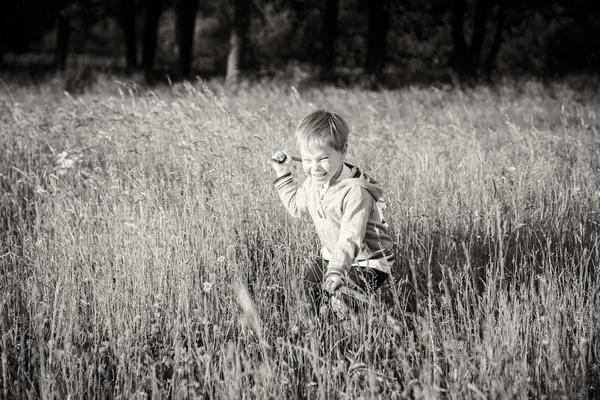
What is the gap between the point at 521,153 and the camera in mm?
6059

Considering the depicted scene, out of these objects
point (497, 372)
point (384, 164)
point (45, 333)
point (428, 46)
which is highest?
point (428, 46)

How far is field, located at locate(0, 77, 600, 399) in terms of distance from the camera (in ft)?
8.13

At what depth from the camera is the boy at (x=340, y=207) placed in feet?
9.06

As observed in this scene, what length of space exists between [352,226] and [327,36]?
1725cm

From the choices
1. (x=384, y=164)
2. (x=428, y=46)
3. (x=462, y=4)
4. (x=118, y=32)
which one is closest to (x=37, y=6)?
(x=462, y=4)

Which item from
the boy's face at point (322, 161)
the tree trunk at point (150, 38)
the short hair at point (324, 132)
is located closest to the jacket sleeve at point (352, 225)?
the boy's face at point (322, 161)

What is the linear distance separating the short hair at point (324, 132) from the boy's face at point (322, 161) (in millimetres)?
24

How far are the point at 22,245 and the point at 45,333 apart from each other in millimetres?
1176

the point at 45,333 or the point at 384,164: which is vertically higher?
the point at 384,164

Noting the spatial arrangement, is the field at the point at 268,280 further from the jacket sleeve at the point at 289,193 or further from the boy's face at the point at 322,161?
the boy's face at the point at 322,161

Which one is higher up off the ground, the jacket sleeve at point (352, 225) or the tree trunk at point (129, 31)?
the tree trunk at point (129, 31)

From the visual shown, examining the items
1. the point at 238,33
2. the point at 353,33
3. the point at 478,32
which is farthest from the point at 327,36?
the point at 353,33

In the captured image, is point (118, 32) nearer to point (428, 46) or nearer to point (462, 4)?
point (428, 46)

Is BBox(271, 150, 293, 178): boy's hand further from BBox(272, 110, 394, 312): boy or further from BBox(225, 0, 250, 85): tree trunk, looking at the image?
BBox(225, 0, 250, 85): tree trunk
